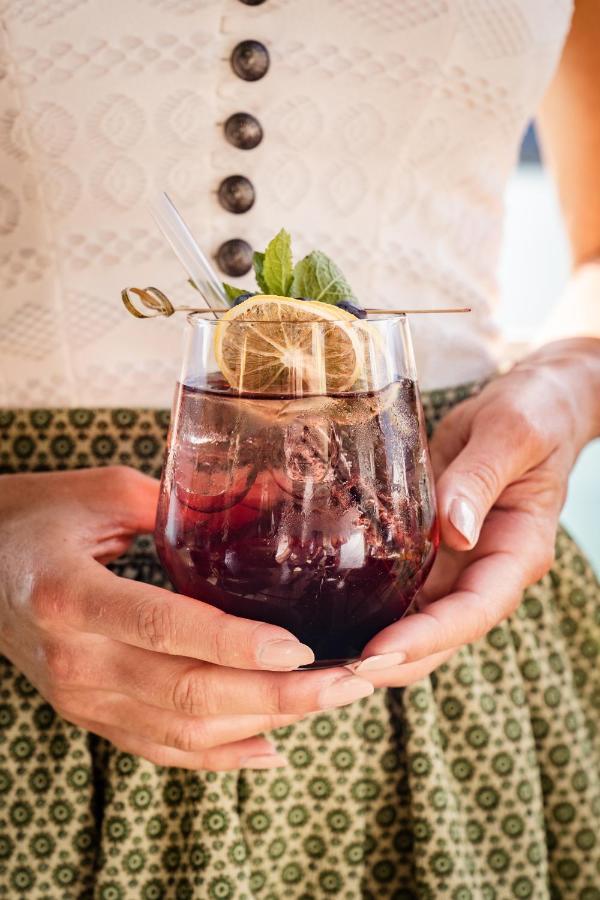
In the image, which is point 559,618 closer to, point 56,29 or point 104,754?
point 104,754

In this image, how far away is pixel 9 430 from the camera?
0.96 meters

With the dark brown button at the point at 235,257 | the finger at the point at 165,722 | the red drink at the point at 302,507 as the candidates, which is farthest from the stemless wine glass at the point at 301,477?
the dark brown button at the point at 235,257

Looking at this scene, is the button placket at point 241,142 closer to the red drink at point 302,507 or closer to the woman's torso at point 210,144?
the woman's torso at point 210,144

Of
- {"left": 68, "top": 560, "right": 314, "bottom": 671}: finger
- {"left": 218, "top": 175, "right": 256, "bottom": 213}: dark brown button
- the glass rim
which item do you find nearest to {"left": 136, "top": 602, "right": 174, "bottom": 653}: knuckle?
{"left": 68, "top": 560, "right": 314, "bottom": 671}: finger

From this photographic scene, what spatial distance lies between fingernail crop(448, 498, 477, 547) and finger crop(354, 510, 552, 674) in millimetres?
52

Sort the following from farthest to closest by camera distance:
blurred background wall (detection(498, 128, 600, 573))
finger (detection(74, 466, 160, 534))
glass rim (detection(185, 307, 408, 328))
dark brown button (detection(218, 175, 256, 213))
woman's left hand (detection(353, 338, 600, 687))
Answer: blurred background wall (detection(498, 128, 600, 573)), dark brown button (detection(218, 175, 256, 213)), finger (detection(74, 466, 160, 534)), woman's left hand (detection(353, 338, 600, 687)), glass rim (detection(185, 307, 408, 328))

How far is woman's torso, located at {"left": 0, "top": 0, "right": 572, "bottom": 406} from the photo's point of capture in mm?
896

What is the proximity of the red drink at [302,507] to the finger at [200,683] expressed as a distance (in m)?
0.04

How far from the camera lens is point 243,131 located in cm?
91

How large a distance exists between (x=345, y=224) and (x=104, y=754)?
622 mm

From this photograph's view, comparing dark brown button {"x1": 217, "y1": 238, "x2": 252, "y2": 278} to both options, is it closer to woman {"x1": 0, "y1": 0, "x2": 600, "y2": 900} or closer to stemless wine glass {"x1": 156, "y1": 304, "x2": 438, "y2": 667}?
woman {"x1": 0, "y1": 0, "x2": 600, "y2": 900}

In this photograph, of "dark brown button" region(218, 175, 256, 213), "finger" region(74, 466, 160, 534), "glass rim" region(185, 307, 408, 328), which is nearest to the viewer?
"glass rim" region(185, 307, 408, 328)

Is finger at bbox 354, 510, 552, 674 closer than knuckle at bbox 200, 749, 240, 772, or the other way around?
finger at bbox 354, 510, 552, 674

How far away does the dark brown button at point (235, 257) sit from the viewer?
944 mm
